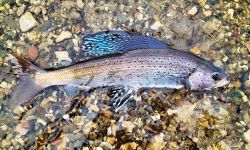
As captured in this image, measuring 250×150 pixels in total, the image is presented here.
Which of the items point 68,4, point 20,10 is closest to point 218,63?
point 68,4

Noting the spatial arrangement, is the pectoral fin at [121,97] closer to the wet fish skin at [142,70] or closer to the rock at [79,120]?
the wet fish skin at [142,70]

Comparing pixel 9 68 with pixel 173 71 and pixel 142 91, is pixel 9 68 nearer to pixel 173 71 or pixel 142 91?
pixel 142 91

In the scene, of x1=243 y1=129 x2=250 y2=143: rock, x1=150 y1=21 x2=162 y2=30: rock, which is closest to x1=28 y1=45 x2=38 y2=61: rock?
x1=150 y1=21 x2=162 y2=30: rock

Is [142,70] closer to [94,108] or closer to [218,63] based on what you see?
[94,108]

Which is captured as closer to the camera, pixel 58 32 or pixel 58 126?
pixel 58 126

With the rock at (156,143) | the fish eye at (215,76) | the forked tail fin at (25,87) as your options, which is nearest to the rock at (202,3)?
the fish eye at (215,76)

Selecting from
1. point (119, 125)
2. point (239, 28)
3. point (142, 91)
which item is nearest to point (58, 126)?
point (119, 125)
